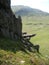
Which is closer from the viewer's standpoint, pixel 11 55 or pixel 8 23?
pixel 11 55

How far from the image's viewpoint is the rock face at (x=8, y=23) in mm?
36812

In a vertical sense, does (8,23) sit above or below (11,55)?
above

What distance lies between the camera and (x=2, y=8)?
41.3m

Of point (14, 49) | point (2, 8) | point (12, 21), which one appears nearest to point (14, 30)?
point (12, 21)

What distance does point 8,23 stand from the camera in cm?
3919

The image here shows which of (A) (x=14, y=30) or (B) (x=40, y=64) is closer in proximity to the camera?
(B) (x=40, y=64)

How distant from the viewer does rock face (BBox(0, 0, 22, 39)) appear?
36812 millimetres

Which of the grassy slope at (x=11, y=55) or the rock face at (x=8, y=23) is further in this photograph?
the rock face at (x=8, y=23)

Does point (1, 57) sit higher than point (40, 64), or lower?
higher

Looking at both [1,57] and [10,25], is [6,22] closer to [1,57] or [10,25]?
[10,25]

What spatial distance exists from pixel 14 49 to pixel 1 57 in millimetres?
4976

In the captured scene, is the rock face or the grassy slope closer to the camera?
the grassy slope

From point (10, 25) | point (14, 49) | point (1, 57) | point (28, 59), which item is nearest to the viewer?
point (1, 57)

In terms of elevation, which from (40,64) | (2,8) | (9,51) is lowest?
(40,64)
